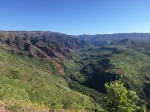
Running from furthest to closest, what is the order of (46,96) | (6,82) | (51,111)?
(46,96)
(6,82)
(51,111)

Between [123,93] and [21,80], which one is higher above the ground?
[123,93]

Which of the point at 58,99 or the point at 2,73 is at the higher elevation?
the point at 2,73

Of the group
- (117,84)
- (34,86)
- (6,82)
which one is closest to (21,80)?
(34,86)

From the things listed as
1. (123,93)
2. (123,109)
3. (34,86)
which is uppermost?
(123,93)

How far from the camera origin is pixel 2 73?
19400 cm

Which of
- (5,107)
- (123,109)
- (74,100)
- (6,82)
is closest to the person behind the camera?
(5,107)

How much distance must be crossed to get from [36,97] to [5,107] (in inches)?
5395

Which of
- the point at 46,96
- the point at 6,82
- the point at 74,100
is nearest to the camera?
the point at 6,82

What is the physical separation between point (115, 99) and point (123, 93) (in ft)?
7.69

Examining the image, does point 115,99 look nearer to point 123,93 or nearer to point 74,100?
point 123,93

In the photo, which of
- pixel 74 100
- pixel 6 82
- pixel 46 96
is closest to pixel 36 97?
pixel 46 96

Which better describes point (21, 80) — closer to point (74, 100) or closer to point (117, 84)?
point (74, 100)

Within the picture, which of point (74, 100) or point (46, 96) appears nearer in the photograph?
point (46, 96)

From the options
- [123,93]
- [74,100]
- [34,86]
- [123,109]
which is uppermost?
[123,93]
